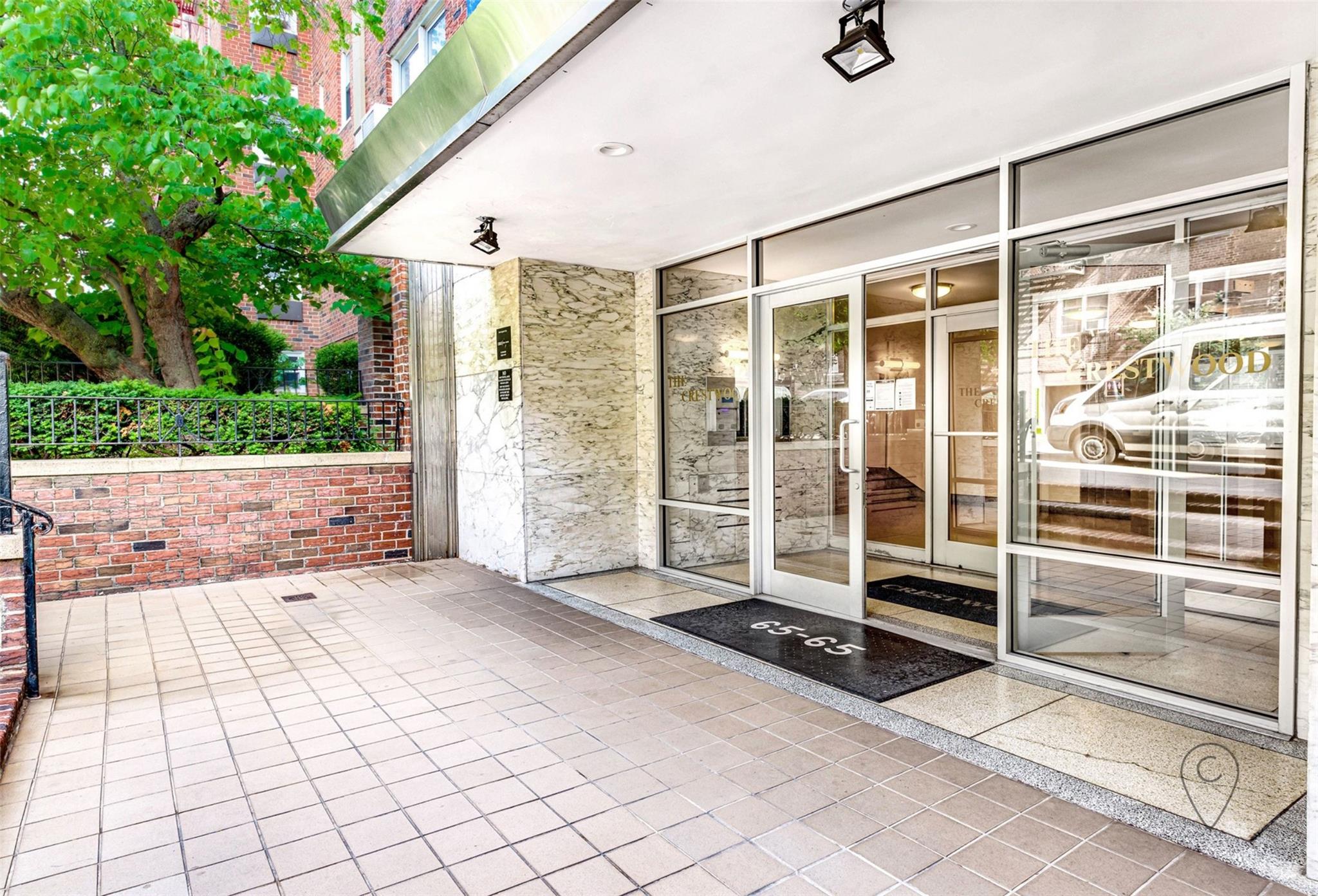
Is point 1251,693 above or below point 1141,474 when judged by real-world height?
below

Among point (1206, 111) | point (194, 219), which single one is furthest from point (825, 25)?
point (194, 219)

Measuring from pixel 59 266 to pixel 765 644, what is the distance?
692cm

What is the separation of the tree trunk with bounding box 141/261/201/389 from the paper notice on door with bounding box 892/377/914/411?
645 cm

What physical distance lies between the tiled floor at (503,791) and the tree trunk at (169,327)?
3678 mm

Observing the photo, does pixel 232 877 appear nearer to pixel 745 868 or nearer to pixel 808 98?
pixel 745 868

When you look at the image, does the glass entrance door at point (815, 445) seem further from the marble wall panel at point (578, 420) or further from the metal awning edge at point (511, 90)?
the metal awning edge at point (511, 90)

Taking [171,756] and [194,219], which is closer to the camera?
[171,756]

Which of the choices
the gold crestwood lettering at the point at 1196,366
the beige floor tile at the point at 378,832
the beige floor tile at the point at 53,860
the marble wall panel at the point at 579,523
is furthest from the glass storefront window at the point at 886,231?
the beige floor tile at the point at 53,860

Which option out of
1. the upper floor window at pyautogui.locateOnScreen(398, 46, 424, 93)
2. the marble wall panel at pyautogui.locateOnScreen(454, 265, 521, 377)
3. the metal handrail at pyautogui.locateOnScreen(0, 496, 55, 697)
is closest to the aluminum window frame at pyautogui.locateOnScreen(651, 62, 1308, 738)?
the marble wall panel at pyautogui.locateOnScreen(454, 265, 521, 377)

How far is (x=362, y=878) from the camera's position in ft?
7.06

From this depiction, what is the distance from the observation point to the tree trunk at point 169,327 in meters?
7.14

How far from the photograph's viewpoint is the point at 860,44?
2426 mm

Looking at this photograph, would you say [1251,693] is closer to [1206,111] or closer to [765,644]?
[765,644]

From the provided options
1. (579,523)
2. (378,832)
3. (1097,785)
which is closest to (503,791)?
(378,832)
